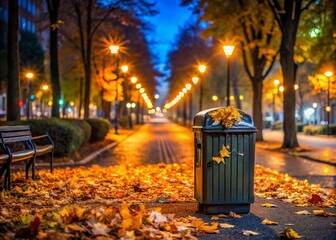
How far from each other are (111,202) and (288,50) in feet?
66.5

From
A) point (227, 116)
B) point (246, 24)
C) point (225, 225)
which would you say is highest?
point (246, 24)

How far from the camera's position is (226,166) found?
7.70m

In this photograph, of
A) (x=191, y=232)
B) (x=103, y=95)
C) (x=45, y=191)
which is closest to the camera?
(x=191, y=232)

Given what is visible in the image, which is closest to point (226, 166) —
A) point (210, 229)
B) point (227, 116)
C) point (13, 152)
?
point (227, 116)

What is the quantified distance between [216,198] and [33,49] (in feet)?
231

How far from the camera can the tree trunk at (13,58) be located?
66.9 ft

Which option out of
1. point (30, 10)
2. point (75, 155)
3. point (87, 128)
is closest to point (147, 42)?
point (30, 10)

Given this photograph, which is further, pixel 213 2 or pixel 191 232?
pixel 213 2

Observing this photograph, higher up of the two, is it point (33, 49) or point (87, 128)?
point (33, 49)

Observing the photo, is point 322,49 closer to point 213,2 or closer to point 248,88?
point 213,2

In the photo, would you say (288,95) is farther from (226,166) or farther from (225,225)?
(225,225)

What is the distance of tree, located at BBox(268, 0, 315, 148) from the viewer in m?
26.7

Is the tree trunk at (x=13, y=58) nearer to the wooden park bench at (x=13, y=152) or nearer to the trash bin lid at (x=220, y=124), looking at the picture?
the wooden park bench at (x=13, y=152)

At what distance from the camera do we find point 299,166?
62.8 feet
